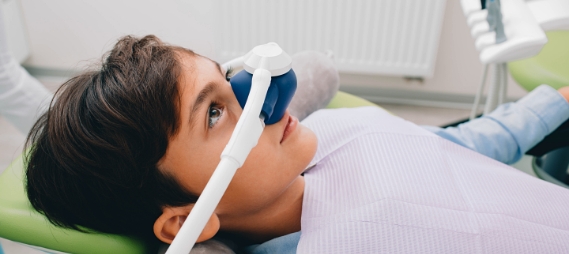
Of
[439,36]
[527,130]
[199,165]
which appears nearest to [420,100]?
[439,36]

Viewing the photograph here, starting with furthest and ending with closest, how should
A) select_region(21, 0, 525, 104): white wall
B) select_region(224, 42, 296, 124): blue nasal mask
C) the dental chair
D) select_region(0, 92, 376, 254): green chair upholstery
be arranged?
1. select_region(21, 0, 525, 104): white wall
2. the dental chair
3. select_region(0, 92, 376, 254): green chair upholstery
4. select_region(224, 42, 296, 124): blue nasal mask

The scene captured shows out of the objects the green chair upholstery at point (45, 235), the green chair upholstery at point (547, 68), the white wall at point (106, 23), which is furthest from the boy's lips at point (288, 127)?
the white wall at point (106, 23)

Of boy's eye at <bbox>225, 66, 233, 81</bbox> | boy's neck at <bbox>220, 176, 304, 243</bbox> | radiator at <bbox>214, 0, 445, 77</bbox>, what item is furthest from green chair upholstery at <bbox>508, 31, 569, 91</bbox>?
boy's eye at <bbox>225, 66, 233, 81</bbox>

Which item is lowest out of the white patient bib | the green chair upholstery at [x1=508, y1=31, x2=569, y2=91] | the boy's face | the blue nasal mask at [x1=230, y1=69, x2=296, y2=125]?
the white patient bib

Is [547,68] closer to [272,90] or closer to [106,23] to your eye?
[272,90]

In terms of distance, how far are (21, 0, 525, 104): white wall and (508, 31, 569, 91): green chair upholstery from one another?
64 cm

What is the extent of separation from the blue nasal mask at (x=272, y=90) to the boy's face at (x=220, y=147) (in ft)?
0.14

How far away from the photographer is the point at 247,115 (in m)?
0.57

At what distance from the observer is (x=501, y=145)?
1043 millimetres

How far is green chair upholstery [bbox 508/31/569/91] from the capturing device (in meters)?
1.27

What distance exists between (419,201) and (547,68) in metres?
0.74

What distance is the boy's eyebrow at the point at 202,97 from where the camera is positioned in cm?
72

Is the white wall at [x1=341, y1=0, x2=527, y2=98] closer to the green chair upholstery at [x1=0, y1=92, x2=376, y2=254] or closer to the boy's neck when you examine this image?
the boy's neck

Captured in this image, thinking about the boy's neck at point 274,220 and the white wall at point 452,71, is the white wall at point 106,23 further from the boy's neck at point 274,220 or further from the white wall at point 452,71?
the boy's neck at point 274,220
